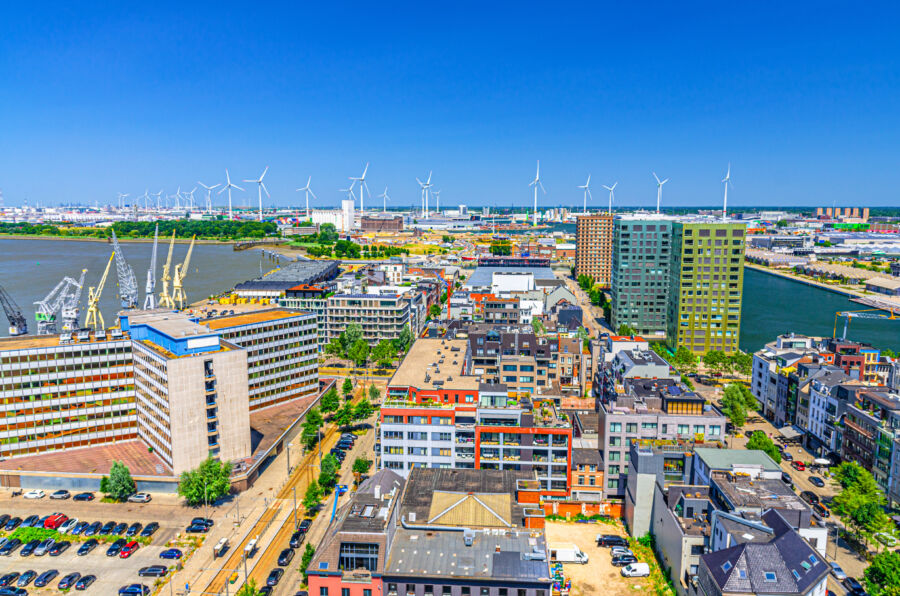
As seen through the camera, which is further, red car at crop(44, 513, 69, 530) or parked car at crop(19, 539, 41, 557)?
red car at crop(44, 513, 69, 530)

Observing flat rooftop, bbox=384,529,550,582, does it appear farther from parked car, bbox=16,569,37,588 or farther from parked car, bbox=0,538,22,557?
parked car, bbox=0,538,22,557

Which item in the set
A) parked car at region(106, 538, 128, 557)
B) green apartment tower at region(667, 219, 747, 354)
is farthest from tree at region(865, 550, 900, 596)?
green apartment tower at region(667, 219, 747, 354)

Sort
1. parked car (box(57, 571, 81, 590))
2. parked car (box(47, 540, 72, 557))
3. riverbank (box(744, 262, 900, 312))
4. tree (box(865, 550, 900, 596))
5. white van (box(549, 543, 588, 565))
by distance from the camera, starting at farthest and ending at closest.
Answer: riverbank (box(744, 262, 900, 312))
parked car (box(47, 540, 72, 557))
white van (box(549, 543, 588, 565))
parked car (box(57, 571, 81, 590))
tree (box(865, 550, 900, 596))

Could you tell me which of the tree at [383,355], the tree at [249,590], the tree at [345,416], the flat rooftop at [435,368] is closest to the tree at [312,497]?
the tree at [249,590]

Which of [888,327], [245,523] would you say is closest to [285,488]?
[245,523]

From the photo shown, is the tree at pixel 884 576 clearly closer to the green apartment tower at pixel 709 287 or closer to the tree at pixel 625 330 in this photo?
the green apartment tower at pixel 709 287

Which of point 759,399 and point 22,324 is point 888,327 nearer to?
point 759,399

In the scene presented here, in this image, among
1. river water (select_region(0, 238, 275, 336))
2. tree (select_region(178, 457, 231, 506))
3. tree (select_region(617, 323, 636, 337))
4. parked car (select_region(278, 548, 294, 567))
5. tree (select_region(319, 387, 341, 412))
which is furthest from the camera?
river water (select_region(0, 238, 275, 336))
